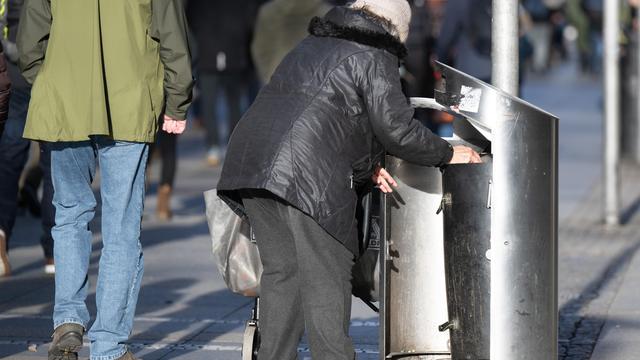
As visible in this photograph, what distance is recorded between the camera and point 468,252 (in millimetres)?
5543

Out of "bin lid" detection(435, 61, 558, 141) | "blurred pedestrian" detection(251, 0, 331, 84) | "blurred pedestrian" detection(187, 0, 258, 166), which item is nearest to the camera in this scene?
"bin lid" detection(435, 61, 558, 141)

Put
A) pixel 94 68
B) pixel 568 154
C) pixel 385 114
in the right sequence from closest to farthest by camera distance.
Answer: pixel 385 114, pixel 94 68, pixel 568 154

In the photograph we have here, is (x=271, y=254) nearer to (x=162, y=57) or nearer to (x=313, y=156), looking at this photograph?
(x=313, y=156)

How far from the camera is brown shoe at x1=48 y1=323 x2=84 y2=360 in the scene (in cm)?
590

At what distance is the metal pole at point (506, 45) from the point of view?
6074 mm

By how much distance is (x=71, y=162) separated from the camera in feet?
19.5

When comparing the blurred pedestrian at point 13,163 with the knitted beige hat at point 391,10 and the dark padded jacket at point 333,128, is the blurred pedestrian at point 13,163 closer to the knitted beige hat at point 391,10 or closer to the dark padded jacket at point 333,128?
the dark padded jacket at point 333,128

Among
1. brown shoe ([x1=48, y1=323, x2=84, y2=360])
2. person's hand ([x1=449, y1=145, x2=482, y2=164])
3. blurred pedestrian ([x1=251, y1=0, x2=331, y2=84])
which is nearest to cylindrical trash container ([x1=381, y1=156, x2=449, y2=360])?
person's hand ([x1=449, y1=145, x2=482, y2=164])

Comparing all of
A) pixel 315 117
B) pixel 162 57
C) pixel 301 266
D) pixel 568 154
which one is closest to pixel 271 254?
pixel 301 266

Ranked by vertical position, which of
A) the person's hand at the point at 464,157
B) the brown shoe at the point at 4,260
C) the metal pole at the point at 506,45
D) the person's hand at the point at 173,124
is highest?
the metal pole at the point at 506,45

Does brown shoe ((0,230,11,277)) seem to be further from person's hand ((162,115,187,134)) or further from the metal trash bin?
the metal trash bin

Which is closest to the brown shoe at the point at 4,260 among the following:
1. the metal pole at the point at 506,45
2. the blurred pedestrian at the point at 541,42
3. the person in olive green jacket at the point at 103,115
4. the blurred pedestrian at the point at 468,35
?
the person in olive green jacket at the point at 103,115

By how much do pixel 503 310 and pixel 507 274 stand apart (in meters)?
0.14

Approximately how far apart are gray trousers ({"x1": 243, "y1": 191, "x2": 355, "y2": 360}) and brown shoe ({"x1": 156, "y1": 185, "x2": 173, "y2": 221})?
5.24 metres
